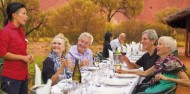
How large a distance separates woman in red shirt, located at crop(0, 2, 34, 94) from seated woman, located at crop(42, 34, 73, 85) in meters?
0.28

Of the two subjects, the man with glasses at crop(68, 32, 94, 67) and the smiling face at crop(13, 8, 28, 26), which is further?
the man with glasses at crop(68, 32, 94, 67)

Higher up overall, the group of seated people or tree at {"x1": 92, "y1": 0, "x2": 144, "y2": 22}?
tree at {"x1": 92, "y1": 0, "x2": 144, "y2": 22}

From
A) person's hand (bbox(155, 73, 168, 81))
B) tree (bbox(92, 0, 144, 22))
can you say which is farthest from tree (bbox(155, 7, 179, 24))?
person's hand (bbox(155, 73, 168, 81))

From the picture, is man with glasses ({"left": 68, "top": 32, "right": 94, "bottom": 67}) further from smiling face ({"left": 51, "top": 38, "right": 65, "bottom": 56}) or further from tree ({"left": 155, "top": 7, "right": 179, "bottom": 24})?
tree ({"left": 155, "top": 7, "right": 179, "bottom": 24})

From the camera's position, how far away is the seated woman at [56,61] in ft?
11.4

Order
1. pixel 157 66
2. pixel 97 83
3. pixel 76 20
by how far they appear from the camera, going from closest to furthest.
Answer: pixel 97 83
pixel 157 66
pixel 76 20

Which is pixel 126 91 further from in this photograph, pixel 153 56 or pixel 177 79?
pixel 153 56

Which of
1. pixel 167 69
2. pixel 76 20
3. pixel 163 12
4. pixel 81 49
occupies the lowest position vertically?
pixel 167 69

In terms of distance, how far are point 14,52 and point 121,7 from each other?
2021 cm

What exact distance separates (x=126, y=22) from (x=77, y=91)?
18.7 m

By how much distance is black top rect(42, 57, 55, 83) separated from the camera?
3580 mm

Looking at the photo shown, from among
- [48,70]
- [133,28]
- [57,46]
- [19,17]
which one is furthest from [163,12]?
[19,17]

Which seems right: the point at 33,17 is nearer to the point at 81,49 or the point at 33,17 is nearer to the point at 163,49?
the point at 81,49

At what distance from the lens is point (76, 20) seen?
19656 millimetres
